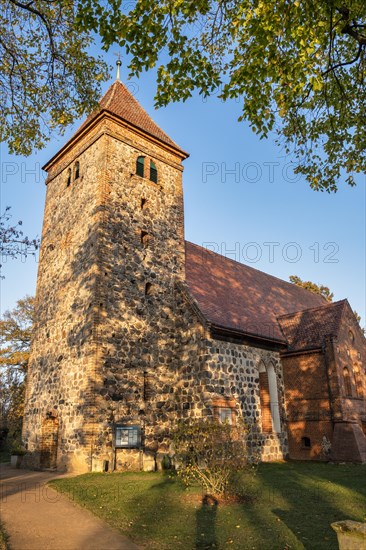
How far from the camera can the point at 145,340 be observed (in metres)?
14.7

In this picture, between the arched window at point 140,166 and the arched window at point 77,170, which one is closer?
the arched window at point 140,166

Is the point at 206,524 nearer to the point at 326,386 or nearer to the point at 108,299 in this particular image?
the point at 108,299

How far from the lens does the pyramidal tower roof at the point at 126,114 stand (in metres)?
16.9

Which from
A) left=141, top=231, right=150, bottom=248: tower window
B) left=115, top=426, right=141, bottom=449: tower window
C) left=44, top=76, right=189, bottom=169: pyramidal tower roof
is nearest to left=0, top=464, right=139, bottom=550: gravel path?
left=115, top=426, right=141, bottom=449: tower window

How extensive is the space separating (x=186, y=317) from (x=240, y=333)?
2.19m

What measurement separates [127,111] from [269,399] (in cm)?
1401

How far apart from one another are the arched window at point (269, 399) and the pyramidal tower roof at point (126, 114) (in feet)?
35.6

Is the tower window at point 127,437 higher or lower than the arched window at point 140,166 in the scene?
lower

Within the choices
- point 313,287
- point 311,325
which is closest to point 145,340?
point 311,325

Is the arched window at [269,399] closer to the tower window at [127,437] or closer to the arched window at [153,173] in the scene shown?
the tower window at [127,437]

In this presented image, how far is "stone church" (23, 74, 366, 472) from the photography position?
1324cm

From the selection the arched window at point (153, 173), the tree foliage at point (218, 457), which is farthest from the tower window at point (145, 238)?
the tree foliage at point (218, 457)

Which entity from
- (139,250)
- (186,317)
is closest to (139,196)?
(139,250)

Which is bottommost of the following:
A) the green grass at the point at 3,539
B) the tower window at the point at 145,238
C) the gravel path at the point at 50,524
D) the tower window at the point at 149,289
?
the gravel path at the point at 50,524
